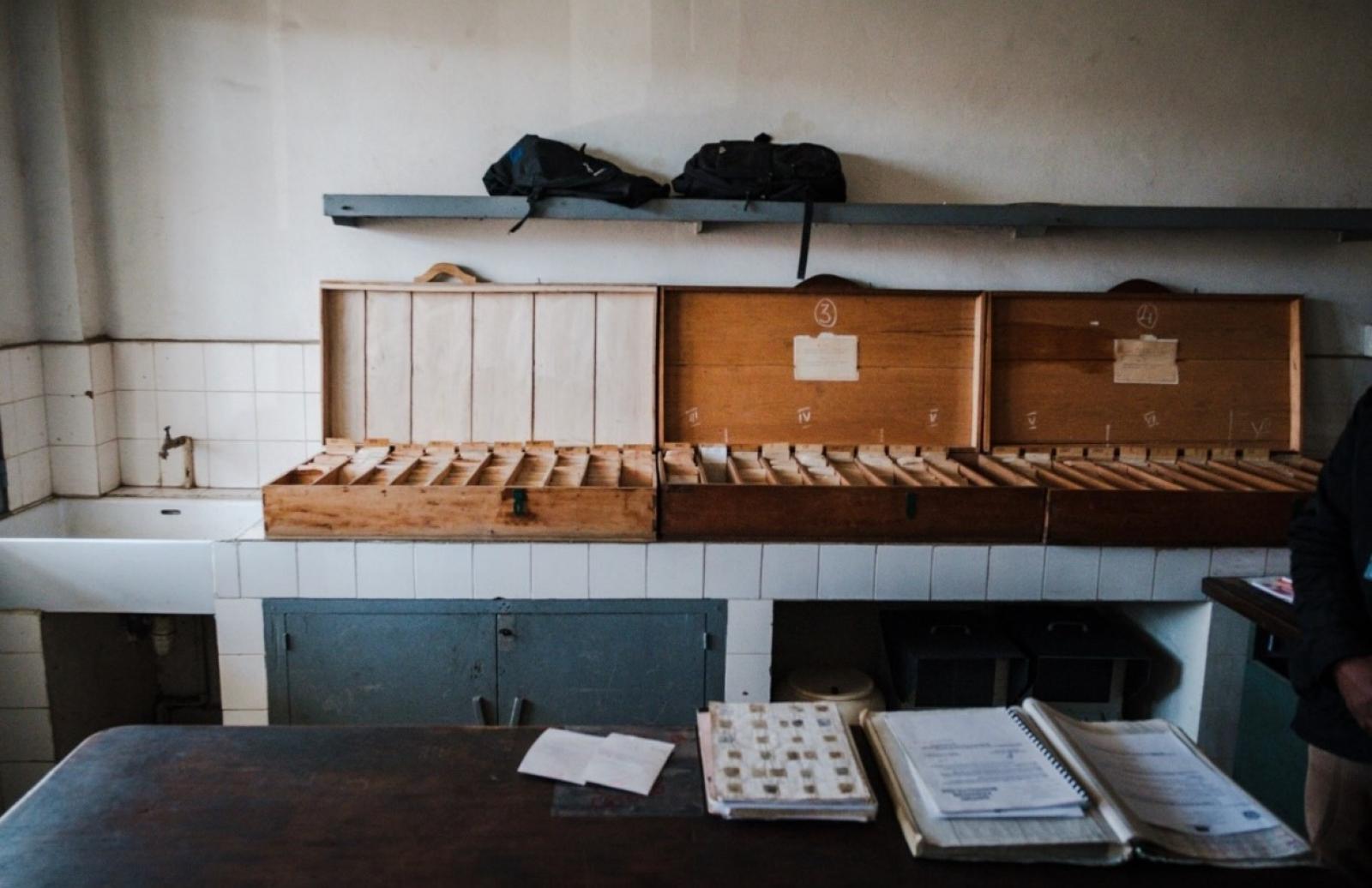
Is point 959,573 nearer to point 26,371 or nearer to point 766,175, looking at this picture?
point 766,175

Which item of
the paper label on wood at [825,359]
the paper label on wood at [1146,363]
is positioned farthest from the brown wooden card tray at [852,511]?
the paper label on wood at [1146,363]

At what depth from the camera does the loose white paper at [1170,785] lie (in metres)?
1.28

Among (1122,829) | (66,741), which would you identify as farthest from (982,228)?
(66,741)

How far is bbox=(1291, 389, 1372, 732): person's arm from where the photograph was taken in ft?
5.37

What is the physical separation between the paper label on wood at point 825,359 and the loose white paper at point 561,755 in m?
2.01

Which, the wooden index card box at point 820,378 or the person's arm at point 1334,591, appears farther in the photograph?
the wooden index card box at point 820,378

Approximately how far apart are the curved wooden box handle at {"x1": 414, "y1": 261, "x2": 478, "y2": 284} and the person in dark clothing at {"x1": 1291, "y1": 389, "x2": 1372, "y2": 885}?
2569 mm

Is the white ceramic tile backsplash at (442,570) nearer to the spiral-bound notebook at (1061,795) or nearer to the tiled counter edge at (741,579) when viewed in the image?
the tiled counter edge at (741,579)

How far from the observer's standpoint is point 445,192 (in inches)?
131

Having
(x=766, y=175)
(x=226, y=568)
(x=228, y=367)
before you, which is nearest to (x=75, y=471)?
(x=228, y=367)

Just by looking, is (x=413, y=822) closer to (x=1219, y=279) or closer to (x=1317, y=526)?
(x=1317, y=526)

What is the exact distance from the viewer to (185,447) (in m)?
3.41

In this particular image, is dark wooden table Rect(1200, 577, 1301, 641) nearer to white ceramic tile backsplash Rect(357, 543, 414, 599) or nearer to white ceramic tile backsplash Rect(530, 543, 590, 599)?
white ceramic tile backsplash Rect(530, 543, 590, 599)

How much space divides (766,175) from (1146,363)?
1.52 metres
